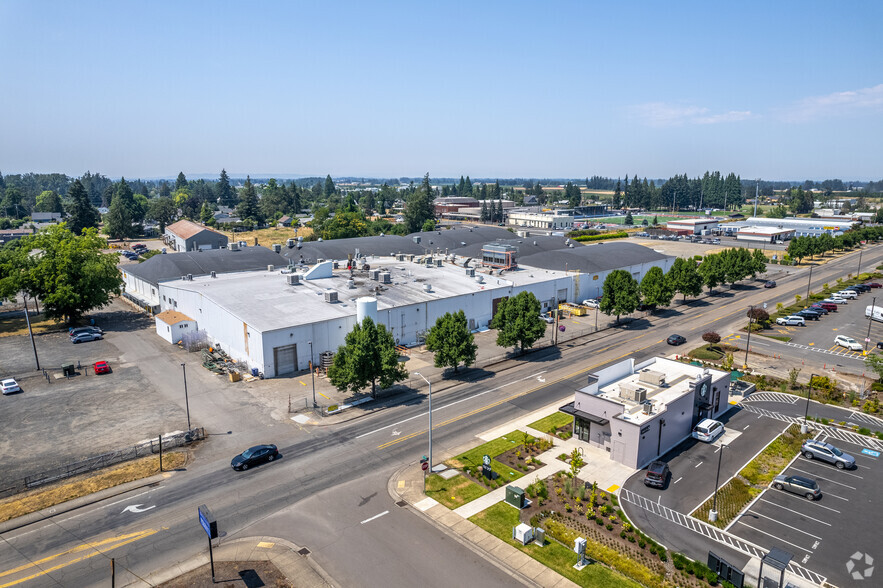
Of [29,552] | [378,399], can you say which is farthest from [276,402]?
[29,552]

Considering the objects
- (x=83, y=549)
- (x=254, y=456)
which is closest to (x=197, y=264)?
(x=254, y=456)

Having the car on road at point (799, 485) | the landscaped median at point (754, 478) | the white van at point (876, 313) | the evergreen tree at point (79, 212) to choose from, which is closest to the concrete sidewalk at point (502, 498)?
the landscaped median at point (754, 478)

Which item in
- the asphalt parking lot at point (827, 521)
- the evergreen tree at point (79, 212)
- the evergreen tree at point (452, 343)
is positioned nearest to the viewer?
the asphalt parking lot at point (827, 521)

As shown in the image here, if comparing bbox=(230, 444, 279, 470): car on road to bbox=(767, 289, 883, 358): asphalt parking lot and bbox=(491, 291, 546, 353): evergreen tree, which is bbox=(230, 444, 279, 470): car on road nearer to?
bbox=(491, 291, 546, 353): evergreen tree

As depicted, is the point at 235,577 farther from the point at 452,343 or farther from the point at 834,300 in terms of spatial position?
the point at 834,300

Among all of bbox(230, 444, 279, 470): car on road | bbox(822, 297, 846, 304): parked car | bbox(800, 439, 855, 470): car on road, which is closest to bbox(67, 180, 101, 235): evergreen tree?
bbox(230, 444, 279, 470): car on road

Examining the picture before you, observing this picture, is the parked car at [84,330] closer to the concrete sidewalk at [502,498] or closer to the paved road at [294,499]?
the paved road at [294,499]
